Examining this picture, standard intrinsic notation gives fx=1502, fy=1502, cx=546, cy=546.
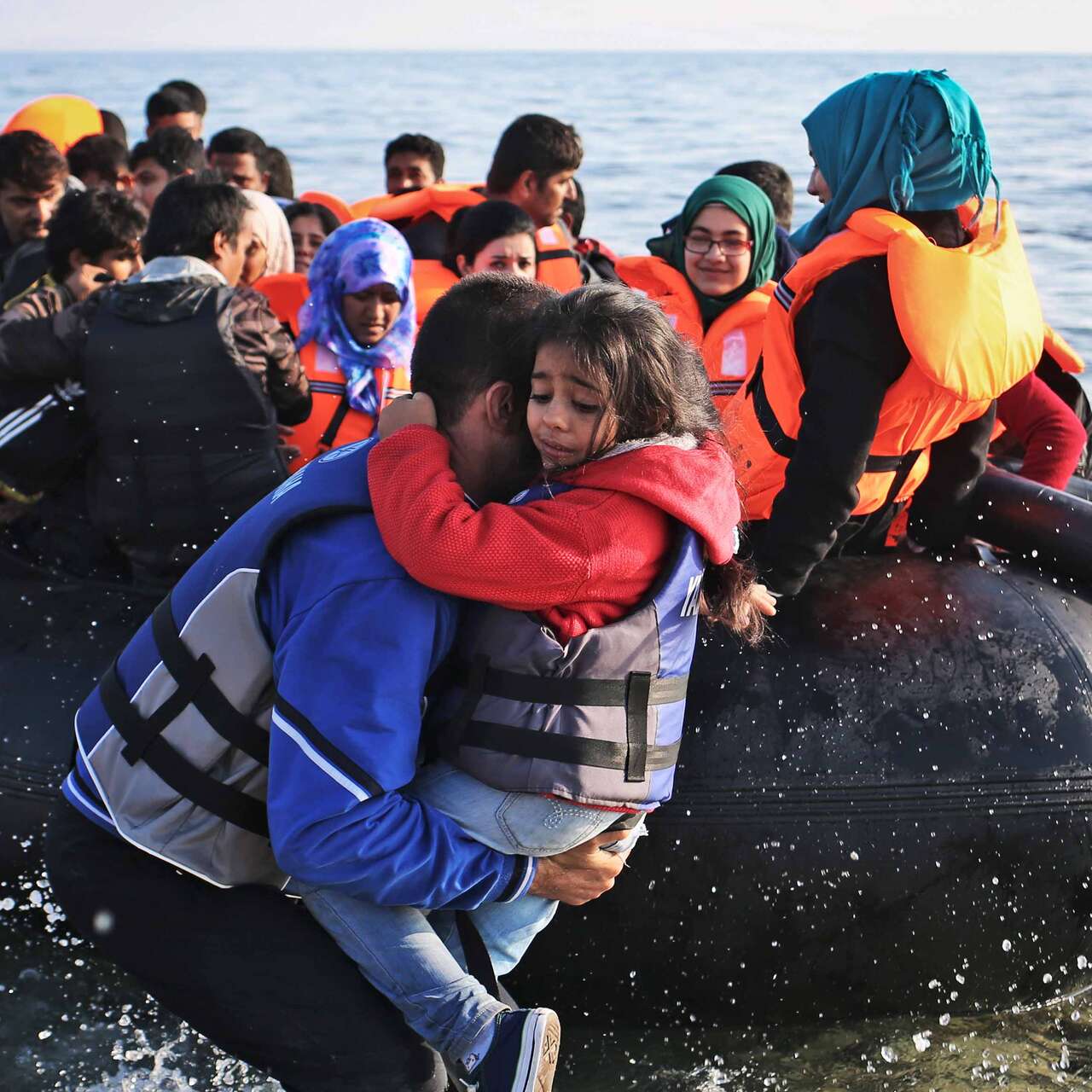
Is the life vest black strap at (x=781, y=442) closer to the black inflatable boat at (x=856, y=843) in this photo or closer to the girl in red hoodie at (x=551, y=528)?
the black inflatable boat at (x=856, y=843)

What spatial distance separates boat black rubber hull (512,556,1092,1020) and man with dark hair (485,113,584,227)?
10.5 ft

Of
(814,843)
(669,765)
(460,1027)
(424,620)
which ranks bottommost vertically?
(814,843)

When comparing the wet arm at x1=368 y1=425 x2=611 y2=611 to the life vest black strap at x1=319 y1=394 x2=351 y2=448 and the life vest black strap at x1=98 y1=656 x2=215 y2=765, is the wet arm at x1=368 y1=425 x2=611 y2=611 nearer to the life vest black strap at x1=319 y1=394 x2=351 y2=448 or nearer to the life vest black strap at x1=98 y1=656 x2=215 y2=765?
the life vest black strap at x1=98 y1=656 x2=215 y2=765

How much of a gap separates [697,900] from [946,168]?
1.61 m

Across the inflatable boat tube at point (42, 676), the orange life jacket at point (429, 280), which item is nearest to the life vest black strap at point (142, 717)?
the inflatable boat tube at point (42, 676)

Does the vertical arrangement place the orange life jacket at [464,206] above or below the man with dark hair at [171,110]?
above

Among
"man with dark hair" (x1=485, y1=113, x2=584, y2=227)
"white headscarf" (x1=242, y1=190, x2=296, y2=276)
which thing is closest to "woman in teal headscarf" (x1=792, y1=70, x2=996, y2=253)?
"man with dark hair" (x1=485, y1=113, x2=584, y2=227)

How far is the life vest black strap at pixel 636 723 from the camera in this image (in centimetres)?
230

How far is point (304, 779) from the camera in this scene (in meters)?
2.11

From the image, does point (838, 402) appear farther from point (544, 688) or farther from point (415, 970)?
point (415, 970)

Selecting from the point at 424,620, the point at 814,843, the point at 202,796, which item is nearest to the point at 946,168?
the point at 814,843

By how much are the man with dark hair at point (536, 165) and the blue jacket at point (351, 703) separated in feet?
12.9

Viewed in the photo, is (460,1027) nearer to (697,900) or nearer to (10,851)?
(697,900)

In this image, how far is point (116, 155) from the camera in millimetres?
7672
